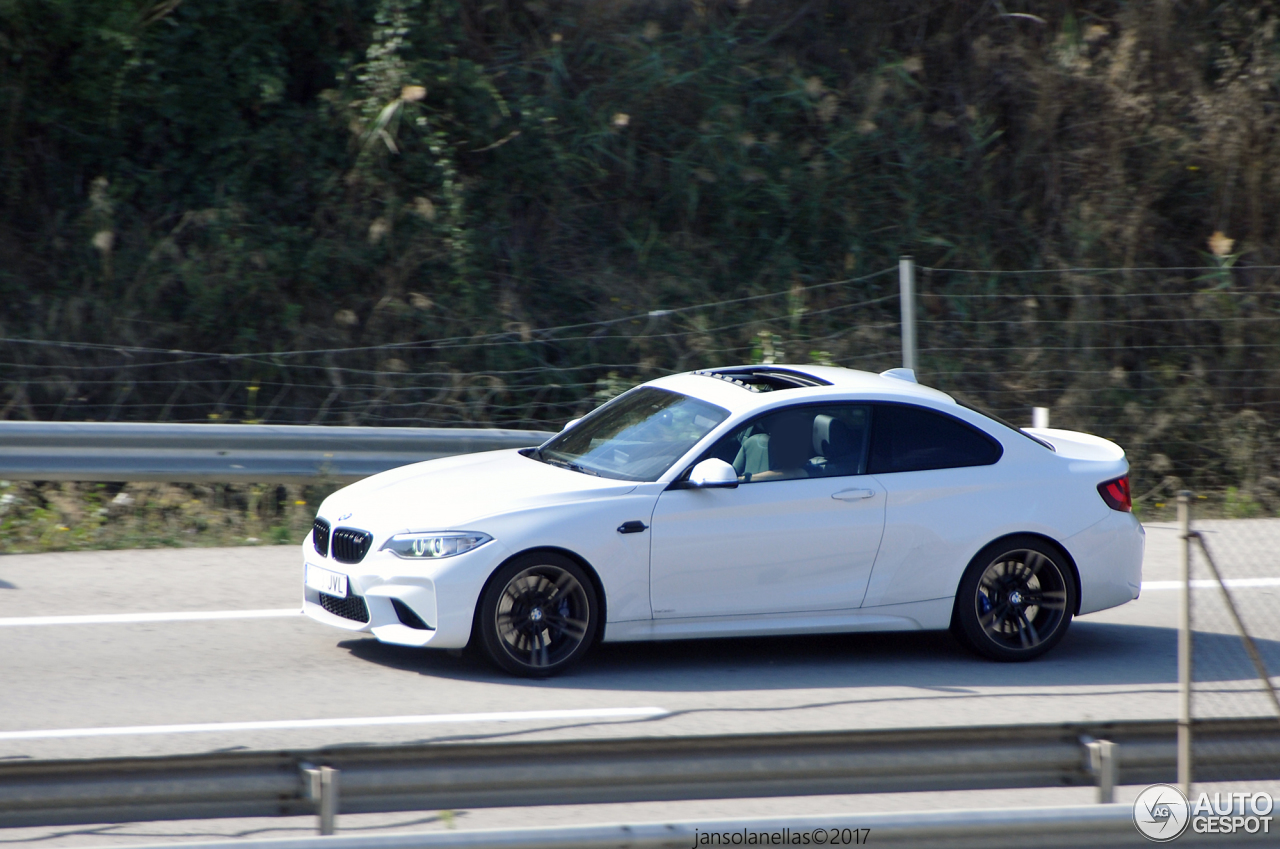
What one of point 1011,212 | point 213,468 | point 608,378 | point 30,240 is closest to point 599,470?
point 213,468

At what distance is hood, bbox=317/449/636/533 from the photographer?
6.46m

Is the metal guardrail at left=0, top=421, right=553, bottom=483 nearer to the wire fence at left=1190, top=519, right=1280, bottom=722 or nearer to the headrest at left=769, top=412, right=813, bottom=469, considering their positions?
the headrest at left=769, top=412, right=813, bottom=469

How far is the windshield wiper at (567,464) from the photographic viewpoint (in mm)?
6973

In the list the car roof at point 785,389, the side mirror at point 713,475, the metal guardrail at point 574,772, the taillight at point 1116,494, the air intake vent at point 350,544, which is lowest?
the metal guardrail at point 574,772

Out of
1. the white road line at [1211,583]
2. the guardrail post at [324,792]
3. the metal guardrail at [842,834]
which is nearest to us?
the metal guardrail at [842,834]

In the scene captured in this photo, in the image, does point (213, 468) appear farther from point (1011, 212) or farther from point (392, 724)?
point (1011, 212)

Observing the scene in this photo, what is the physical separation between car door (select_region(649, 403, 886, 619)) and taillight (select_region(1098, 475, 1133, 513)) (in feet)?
4.19

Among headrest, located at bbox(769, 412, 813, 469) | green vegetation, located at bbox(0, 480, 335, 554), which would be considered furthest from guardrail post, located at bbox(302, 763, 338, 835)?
green vegetation, located at bbox(0, 480, 335, 554)

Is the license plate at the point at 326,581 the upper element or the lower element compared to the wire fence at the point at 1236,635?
upper

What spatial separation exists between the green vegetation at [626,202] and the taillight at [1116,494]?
5.31 m

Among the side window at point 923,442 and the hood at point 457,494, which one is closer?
the hood at point 457,494

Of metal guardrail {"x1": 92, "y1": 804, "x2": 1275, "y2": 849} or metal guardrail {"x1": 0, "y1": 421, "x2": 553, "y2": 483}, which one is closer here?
metal guardrail {"x1": 92, "y1": 804, "x2": 1275, "y2": 849}

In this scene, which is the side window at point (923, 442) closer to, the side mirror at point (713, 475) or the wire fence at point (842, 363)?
the side mirror at point (713, 475)

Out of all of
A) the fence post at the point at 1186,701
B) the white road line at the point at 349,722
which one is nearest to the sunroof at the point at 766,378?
the white road line at the point at 349,722
